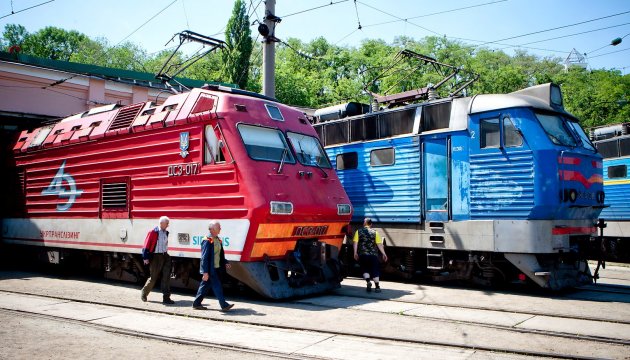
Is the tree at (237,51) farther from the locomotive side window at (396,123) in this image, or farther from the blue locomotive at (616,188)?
the locomotive side window at (396,123)

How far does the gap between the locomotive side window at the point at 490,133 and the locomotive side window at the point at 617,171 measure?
877cm

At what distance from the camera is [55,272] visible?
1557 centimetres

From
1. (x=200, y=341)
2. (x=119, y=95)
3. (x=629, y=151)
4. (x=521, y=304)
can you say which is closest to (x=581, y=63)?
(x=629, y=151)

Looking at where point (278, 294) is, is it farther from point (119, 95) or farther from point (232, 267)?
point (119, 95)

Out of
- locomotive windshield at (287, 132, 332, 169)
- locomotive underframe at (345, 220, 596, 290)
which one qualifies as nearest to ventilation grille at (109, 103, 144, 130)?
locomotive windshield at (287, 132, 332, 169)

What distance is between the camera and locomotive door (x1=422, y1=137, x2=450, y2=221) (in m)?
12.0

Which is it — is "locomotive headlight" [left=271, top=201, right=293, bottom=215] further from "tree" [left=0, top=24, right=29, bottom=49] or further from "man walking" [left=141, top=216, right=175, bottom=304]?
"tree" [left=0, top=24, right=29, bottom=49]

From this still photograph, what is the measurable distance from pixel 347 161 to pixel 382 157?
1186 mm

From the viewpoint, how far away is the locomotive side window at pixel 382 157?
13.2 m

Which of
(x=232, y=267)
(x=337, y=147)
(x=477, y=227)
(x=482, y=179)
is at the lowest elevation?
(x=232, y=267)

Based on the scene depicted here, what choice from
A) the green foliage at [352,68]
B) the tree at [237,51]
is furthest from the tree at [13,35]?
the tree at [237,51]

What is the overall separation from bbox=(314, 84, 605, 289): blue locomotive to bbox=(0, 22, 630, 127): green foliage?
25153mm

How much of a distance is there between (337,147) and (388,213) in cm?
248

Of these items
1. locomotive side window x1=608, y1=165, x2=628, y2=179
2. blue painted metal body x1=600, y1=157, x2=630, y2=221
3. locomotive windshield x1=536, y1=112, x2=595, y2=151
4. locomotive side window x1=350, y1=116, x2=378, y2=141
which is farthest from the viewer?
locomotive side window x1=608, y1=165, x2=628, y2=179
